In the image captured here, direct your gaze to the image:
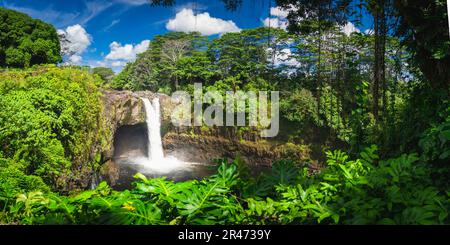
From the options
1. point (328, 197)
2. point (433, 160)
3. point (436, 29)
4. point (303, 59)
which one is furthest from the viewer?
point (303, 59)

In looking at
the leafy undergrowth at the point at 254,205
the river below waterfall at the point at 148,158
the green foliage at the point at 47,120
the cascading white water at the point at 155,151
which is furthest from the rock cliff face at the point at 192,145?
the leafy undergrowth at the point at 254,205

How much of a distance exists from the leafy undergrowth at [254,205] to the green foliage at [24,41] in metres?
1.54

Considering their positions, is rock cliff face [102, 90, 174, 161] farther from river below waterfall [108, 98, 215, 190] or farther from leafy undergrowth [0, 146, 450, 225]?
leafy undergrowth [0, 146, 450, 225]

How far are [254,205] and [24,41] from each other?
2.39m

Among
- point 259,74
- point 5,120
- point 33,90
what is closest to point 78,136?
point 33,90

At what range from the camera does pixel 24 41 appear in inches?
98.5

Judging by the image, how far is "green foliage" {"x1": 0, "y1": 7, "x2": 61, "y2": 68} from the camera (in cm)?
216

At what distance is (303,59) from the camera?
588cm

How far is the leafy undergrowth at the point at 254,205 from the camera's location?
2.97ft

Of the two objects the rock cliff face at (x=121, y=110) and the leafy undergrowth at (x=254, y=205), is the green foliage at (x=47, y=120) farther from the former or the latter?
the leafy undergrowth at (x=254, y=205)

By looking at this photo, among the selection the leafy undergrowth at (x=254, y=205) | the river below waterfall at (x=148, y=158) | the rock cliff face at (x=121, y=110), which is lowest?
the river below waterfall at (x=148, y=158)

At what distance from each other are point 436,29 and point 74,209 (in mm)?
1781
